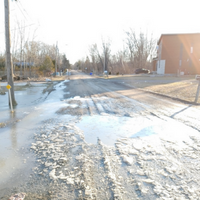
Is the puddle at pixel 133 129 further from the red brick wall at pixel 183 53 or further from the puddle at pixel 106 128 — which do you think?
the red brick wall at pixel 183 53

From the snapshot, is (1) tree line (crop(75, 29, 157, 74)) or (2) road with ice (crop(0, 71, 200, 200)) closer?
(2) road with ice (crop(0, 71, 200, 200))

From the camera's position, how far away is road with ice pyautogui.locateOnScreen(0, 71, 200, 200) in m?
2.84

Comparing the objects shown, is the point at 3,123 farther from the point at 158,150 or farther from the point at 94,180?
the point at 158,150

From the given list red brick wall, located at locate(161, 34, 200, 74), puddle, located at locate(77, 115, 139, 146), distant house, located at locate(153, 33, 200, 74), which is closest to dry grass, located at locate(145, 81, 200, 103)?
puddle, located at locate(77, 115, 139, 146)

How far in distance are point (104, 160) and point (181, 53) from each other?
4021cm

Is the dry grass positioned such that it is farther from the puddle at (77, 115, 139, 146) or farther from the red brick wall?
the red brick wall

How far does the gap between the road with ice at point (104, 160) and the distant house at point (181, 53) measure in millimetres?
35874

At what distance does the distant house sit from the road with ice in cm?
3587

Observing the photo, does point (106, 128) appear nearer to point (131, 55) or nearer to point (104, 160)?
point (104, 160)

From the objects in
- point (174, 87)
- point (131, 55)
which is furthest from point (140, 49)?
point (174, 87)

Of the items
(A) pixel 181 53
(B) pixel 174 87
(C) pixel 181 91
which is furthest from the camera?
(A) pixel 181 53

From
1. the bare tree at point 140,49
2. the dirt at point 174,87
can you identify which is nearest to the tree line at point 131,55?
the bare tree at point 140,49

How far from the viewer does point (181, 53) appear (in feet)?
126

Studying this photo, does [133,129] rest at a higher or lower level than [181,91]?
lower
